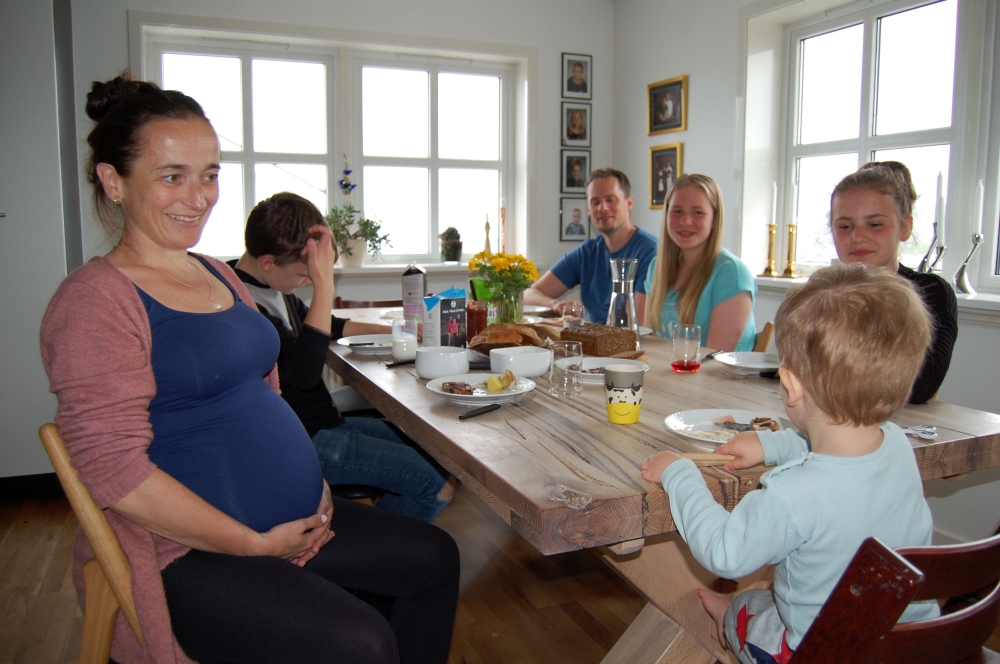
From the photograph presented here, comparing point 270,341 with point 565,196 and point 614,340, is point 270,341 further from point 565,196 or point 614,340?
point 565,196

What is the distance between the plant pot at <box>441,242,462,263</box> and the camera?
15.5ft

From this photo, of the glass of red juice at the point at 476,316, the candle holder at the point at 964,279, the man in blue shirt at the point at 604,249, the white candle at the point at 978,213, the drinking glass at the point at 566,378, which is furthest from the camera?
the man in blue shirt at the point at 604,249

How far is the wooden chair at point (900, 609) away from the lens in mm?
657

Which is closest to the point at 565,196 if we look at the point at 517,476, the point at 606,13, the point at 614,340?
the point at 606,13

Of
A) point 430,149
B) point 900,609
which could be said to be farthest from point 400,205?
point 900,609

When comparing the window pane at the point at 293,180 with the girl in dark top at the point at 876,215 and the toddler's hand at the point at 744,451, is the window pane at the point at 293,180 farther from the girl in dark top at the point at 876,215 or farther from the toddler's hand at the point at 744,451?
the toddler's hand at the point at 744,451

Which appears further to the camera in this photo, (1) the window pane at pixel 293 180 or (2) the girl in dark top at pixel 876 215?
(1) the window pane at pixel 293 180

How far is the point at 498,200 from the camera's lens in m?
5.01

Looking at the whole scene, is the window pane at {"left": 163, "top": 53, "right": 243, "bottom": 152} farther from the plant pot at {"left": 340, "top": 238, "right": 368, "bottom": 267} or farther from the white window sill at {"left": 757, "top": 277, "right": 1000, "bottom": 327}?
the white window sill at {"left": 757, "top": 277, "right": 1000, "bottom": 327}

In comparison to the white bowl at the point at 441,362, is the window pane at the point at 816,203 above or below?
above

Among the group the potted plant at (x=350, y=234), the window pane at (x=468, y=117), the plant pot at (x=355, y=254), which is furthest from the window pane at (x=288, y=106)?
the window pane at (x=468, y=117)

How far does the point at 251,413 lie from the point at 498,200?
3929 millimetres

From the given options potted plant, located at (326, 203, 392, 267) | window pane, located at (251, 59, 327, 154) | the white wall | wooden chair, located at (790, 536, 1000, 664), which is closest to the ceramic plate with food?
wooden chair, located at (790, 536, 1000, 664)

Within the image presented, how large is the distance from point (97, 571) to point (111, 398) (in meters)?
0.30
